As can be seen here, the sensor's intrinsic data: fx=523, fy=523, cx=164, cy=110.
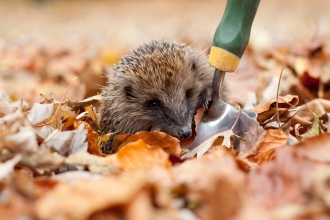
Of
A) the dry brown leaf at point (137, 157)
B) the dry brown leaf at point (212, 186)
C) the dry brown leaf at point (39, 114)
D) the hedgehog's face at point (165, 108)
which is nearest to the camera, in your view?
the dry brown leaf at point (212, 186)

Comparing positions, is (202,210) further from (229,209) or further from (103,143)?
(103,143)

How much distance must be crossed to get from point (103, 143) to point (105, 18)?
1292 centimetres

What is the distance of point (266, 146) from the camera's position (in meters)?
2.68

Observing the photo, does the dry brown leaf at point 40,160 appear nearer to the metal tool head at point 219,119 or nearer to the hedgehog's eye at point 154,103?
the metal tool head at point 219,119

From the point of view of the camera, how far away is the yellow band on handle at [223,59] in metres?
2.84

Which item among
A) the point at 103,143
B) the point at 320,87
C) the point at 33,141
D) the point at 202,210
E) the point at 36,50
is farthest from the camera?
the point at 36,50

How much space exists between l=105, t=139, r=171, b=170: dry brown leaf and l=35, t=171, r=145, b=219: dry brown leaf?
22.4 inches

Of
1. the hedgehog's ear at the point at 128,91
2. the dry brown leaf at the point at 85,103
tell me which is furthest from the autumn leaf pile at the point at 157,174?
the hedgehog's ear at the point at 128,91

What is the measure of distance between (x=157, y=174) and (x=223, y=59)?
1014 mm

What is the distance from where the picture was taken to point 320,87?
181 inches

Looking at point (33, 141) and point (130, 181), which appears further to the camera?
point (33, 141)

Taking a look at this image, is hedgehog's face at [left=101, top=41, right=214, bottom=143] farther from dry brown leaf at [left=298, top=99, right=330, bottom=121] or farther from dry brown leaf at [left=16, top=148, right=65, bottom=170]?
dry brown leaf at [left=16, top=148, right=65, bottom=170]

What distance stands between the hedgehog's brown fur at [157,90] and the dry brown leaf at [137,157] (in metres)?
0.96

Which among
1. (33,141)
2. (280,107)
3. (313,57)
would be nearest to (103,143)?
(33,141)
